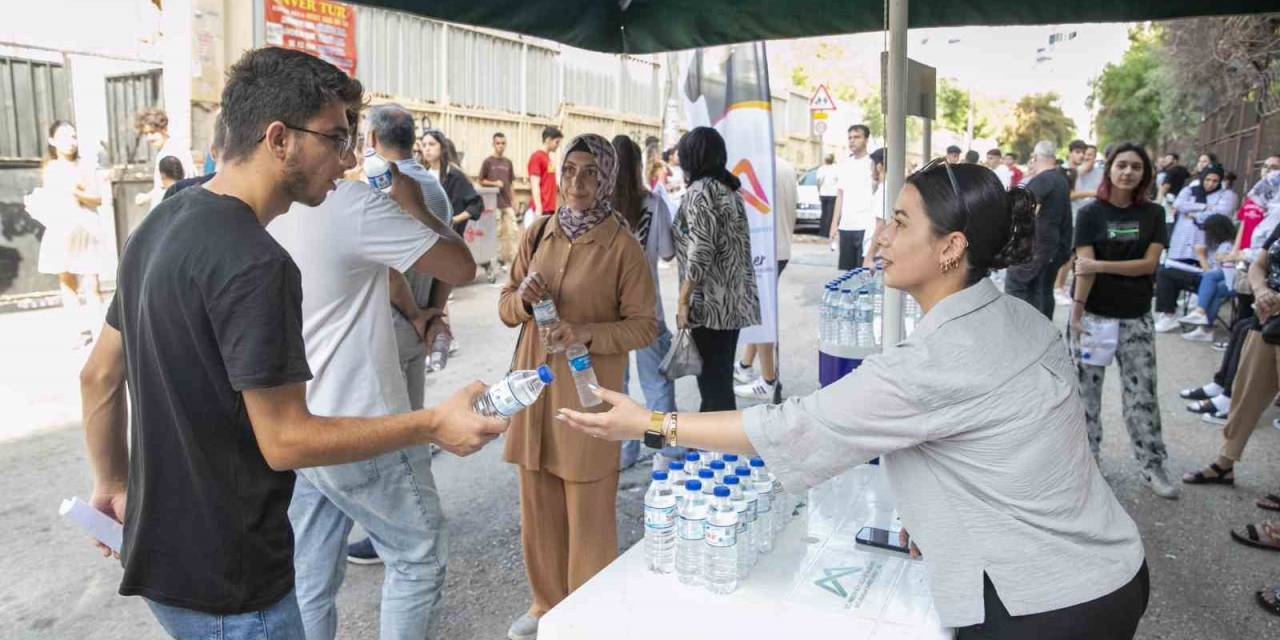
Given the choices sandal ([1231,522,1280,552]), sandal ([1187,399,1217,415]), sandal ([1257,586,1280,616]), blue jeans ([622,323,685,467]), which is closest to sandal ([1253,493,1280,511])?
sandal ([1231,522,1280,552])

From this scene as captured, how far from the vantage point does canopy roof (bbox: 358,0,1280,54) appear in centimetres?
409

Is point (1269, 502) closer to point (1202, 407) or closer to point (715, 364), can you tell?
point (1202, 407)

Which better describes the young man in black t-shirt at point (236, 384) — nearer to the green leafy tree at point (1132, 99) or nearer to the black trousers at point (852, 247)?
the black trousers at point (852, 247)

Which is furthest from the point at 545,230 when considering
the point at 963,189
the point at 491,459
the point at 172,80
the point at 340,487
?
the point at 172,80

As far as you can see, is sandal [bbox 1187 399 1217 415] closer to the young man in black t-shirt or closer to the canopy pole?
the canopy pole

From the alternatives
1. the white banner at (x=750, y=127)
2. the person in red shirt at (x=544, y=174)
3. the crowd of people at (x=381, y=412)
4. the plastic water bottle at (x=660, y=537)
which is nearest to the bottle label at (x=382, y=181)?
the crowd of people at (x=381, y=412)

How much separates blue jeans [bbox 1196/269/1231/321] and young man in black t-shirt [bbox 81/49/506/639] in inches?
392

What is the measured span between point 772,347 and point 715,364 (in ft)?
5.96

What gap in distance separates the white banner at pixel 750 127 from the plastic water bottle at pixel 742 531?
3788mm

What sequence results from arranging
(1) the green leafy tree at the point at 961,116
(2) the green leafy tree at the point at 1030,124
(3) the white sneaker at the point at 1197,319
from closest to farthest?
(3) the white sneaker at the point at 1197,319 < (1) the green leafy tree at the point at 961,116 < (2) the green leafy tree at the point at 1030,124

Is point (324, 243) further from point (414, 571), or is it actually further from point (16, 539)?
point (16, 539)

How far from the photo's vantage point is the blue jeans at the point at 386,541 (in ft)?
8.38

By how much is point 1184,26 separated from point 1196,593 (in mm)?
17315

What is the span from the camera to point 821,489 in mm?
2738
